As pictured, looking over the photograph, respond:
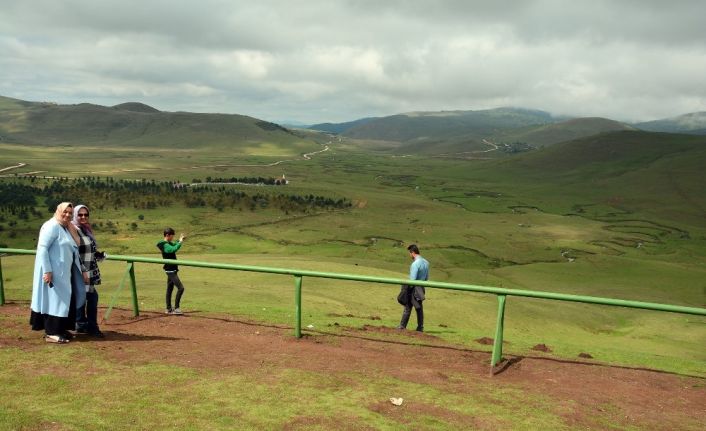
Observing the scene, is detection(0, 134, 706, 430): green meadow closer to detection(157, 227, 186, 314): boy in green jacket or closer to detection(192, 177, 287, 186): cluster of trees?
detection(157, 227, 186, 314): boy in green jacket

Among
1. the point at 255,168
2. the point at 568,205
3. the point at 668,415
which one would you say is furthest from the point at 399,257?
the point at 255,168

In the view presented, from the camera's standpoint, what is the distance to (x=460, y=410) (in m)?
8.44

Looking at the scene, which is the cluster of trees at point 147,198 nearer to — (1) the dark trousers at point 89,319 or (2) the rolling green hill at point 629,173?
(2) the rolling green hill at point 629,173

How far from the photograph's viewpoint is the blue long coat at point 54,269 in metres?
10.8

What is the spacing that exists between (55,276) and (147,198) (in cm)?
8641

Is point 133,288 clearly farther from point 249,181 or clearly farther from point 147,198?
point 249,181

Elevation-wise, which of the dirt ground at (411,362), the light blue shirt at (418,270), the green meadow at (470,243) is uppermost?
the light blue shirt at (418,270)

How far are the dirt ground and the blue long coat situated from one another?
88 centimetres

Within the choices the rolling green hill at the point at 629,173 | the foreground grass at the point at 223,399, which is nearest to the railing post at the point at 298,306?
the foreground grass at the point at 223,399

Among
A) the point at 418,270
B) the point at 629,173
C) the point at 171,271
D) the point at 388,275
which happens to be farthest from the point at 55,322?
the point at 629,173

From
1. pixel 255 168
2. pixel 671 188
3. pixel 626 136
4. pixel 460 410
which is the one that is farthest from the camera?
pixel 626 136

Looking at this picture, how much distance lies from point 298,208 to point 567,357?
83.7 m

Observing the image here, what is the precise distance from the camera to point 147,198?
91.8 metres

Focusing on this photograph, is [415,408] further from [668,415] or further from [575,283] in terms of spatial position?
[575,283]
